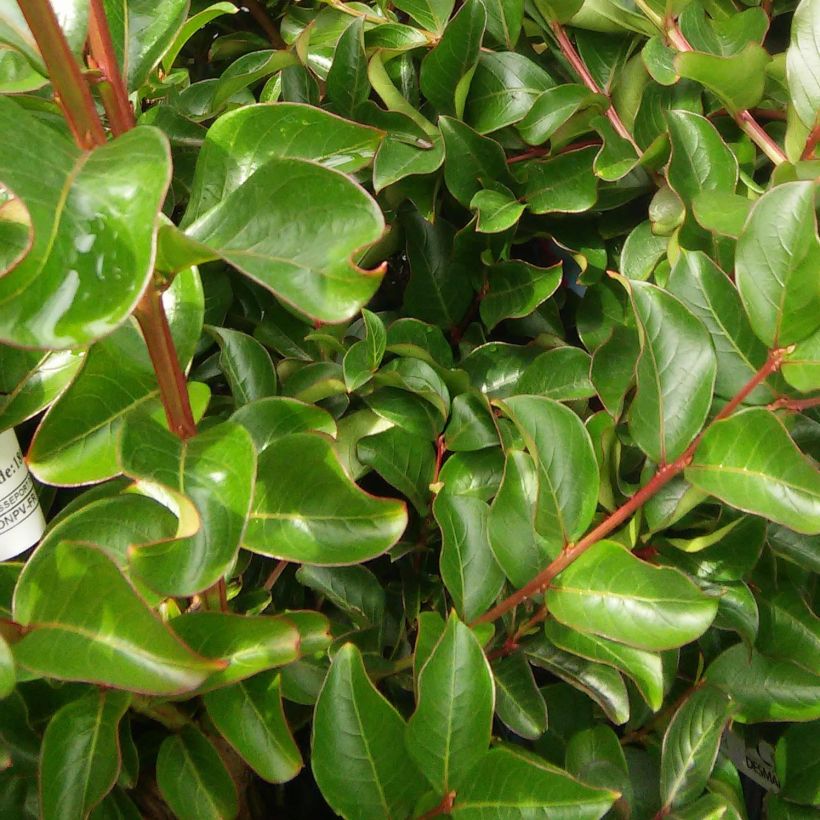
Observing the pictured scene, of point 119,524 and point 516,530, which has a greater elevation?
point 119,524

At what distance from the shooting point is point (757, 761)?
0.77 meters

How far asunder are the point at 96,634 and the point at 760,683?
478mm

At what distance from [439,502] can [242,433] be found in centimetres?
18

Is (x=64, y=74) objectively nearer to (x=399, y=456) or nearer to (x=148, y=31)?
(x=148, y=31)

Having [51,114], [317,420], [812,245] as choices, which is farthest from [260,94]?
[812,245]

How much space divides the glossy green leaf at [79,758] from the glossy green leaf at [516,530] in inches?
9.9

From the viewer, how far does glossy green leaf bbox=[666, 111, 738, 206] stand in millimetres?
601

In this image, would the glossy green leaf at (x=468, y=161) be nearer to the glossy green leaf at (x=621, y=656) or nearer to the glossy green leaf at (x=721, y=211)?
the glossy green leaf at (x=721, y=211)

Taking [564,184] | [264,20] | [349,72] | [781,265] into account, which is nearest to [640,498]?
[781,265]

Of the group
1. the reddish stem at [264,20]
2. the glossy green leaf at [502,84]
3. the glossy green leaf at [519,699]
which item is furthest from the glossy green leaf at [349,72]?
the glossy green leaf at [519,699]

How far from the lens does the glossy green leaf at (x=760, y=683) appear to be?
62 cm

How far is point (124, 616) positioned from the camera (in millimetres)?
389

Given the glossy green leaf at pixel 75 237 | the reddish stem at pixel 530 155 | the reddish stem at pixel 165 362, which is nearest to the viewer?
the glossy green leaf at pixel 75 237

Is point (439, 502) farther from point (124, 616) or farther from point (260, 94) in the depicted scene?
point (260, 94)
